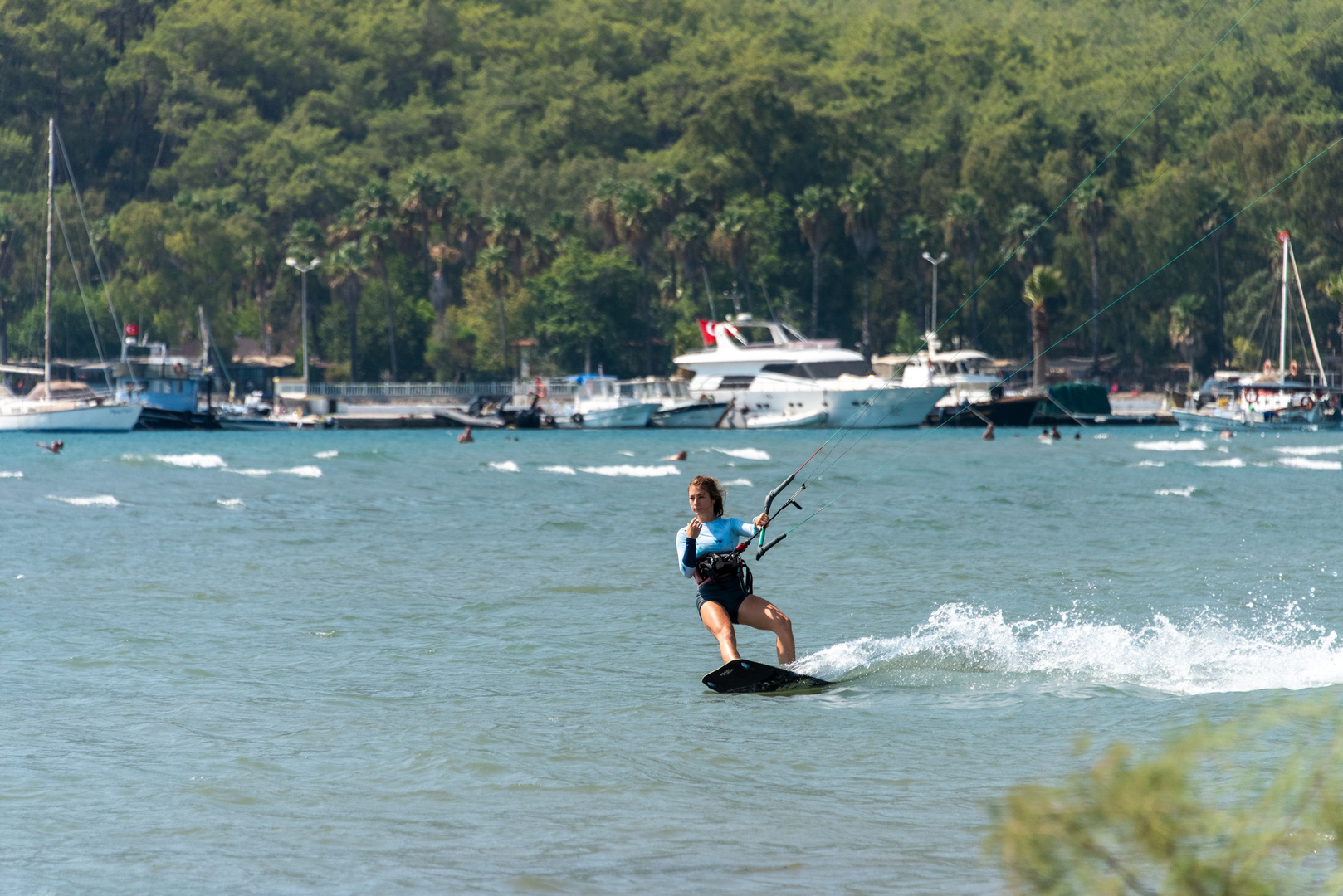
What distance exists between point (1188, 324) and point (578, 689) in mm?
82045

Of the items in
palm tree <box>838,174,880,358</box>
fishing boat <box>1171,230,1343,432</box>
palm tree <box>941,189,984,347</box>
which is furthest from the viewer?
palm tree <box>838,174,880,358</box>

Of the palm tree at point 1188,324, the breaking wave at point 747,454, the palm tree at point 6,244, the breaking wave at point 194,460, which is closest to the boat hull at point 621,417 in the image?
the breaking wave at point 747,454

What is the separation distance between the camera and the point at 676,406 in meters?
76.7

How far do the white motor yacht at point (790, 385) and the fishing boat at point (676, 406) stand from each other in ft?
1.90

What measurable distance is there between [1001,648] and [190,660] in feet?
22.4

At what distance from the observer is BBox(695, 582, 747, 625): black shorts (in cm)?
1085

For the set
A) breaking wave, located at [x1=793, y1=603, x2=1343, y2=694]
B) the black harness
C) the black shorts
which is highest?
→ the black harness

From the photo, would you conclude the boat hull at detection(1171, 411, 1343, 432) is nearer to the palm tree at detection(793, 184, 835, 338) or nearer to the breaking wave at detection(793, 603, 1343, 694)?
the palm tree at detection(793, 184, 835, 338)

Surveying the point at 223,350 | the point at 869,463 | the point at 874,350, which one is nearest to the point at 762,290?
the point at 874,350

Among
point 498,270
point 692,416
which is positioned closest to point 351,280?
point 498,270

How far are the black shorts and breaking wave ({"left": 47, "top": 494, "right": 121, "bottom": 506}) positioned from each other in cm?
2402

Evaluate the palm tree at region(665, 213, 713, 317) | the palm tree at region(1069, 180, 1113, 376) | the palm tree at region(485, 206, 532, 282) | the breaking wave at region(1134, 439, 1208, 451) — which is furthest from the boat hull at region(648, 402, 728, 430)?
the palm tree at region(1069, 180, 1113, 376)

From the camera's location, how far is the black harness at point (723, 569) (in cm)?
1071

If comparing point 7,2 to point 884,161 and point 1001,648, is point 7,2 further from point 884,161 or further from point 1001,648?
point 1001,648
